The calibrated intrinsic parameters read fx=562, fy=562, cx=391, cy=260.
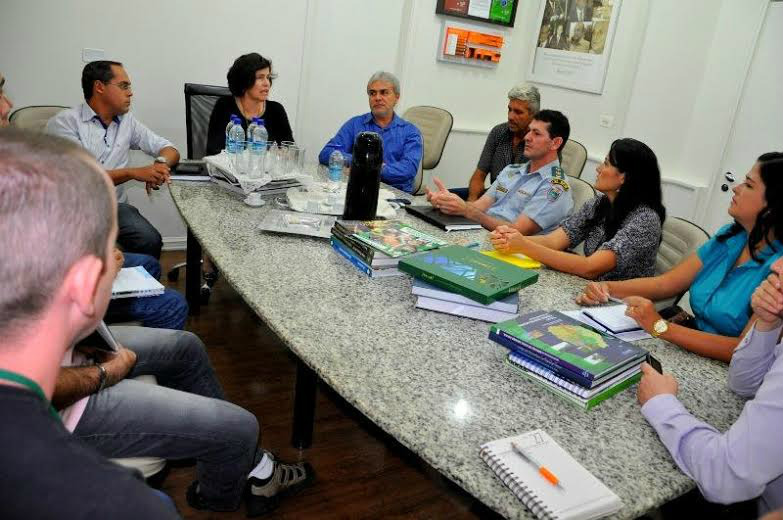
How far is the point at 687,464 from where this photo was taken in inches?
41.1

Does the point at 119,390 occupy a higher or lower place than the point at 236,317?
higher

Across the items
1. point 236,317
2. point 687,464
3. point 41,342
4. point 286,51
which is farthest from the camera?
point 286,51

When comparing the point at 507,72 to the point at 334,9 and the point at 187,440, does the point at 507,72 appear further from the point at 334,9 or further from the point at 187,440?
the point at 187,440

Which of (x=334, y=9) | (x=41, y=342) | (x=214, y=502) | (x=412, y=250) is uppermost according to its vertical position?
(x=334, y=9)

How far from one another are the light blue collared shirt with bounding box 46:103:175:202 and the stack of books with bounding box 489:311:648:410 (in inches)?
89.3

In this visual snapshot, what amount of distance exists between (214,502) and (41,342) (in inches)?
38.5

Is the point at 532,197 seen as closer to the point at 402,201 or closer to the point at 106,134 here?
the point at 402,201

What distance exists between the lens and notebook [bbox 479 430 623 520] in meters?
0.89

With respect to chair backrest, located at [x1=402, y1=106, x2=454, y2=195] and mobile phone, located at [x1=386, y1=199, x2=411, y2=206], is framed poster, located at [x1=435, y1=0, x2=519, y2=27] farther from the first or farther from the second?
mobile phone, located at [x1=386, y1=199, x2=411, y2=206]

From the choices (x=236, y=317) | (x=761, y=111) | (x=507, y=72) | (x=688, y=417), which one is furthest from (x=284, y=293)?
(x=507, y=72)

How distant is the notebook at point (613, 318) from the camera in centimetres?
155

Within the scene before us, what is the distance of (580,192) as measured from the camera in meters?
2.75

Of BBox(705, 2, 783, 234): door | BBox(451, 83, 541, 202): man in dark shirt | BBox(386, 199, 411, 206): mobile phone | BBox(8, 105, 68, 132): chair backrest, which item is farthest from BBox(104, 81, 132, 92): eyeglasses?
BBox(705, 2, 783, 234): door

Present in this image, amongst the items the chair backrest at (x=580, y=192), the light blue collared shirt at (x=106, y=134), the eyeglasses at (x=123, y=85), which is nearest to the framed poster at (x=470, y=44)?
the chair backrest at (x=580, y=192)
